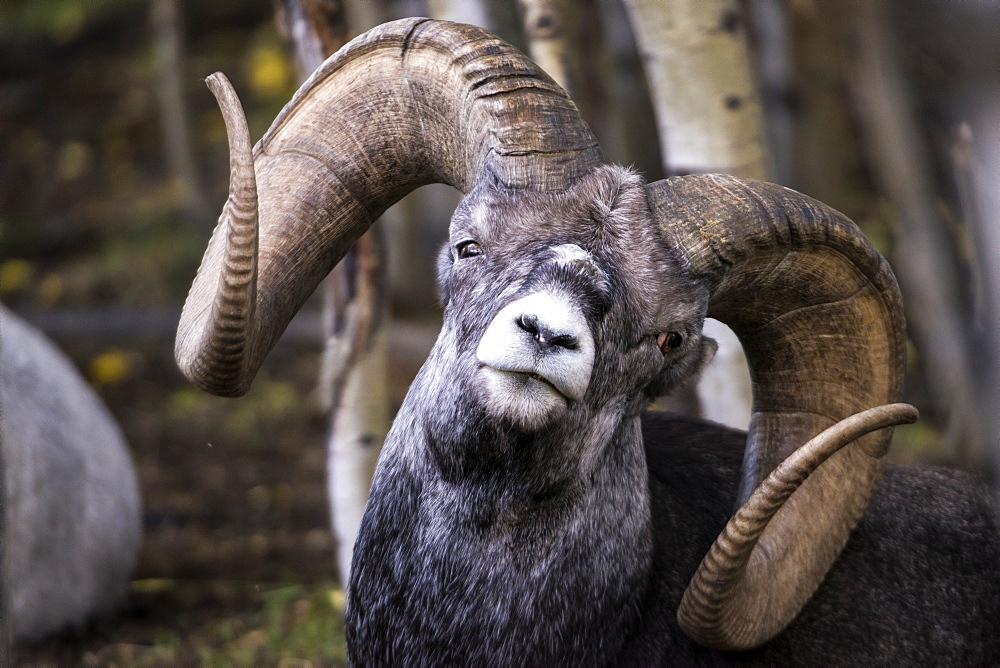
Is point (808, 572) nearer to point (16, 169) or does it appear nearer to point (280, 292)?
point (280, 292)

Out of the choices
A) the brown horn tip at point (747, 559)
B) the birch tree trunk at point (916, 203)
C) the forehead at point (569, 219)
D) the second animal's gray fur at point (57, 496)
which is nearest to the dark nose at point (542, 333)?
the forehead at point (569, 219)

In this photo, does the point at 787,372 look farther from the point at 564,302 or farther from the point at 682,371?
the point at 564,302

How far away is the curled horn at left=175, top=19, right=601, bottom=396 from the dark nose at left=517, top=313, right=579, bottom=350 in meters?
0.63

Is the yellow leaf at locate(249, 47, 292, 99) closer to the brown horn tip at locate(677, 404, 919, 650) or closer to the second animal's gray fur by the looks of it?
the second animal's gray fur

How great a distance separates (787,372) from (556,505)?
107 cm

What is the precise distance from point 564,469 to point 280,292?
124cm

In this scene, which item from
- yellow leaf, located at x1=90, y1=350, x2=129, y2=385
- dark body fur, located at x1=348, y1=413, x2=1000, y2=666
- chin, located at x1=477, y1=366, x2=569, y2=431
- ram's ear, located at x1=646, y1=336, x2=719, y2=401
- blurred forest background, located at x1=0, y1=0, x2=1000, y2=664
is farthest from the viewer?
yellow leaf, located at x1=90, y1=350, x2=129, y2=385

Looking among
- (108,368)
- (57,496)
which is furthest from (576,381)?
(108,368)

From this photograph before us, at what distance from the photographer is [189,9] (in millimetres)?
14922

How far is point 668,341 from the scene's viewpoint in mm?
3256

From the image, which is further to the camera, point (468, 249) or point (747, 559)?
point (468, 249)

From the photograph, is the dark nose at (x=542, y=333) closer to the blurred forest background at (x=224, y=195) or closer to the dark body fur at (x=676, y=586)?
the dark body fur at (x=676, y=586)

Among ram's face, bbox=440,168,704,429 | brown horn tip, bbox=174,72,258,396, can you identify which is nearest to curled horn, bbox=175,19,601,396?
brown horn tip, bbox=174,72,258,396

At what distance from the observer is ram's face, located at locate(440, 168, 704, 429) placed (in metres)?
2.71
